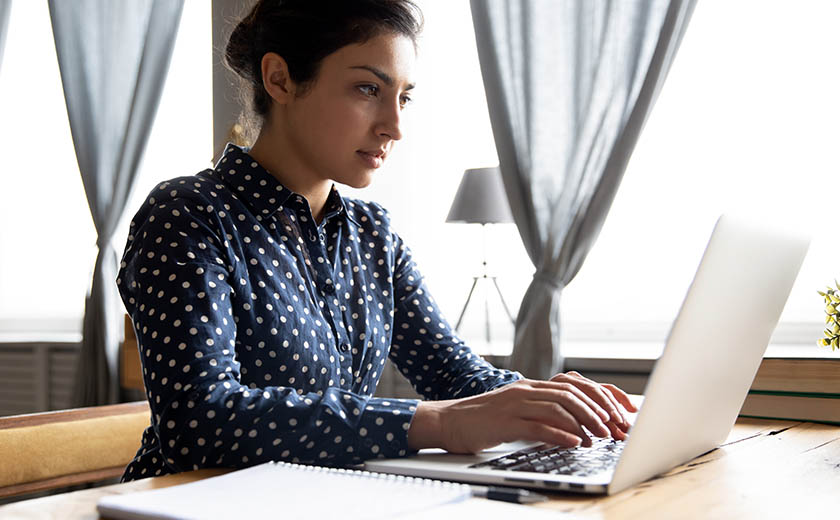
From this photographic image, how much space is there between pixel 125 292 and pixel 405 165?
207 centimetres

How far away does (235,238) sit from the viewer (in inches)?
49.8

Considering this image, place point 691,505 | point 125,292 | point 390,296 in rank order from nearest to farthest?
point 691,505 → point 125,292 → point 390,296

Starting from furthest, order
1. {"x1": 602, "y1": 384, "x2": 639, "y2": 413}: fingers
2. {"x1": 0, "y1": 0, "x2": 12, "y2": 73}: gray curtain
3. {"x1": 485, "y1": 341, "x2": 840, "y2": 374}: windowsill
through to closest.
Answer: {"x1": 0, "y1": 0, "x2": 12, "y2": 73}: gray curtain < {"x1": 485, "y1": 341, "x2": 840, "y2": 374}: windowsill < {"x1": 602, "y1": 384, "x2": 639, "y2": 413}: fingers

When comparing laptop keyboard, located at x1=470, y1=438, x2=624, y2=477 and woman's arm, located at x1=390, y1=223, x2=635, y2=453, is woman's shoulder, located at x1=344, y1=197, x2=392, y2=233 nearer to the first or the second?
woman's arm, located at x1=390, y1=223, x2=635, y2=453

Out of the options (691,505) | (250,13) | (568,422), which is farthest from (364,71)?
(691,505)

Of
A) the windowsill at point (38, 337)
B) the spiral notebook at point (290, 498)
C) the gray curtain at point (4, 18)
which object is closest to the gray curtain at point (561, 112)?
the spiral notebook at point (290, 498)

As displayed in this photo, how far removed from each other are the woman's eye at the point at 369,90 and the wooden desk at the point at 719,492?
2.24 ft

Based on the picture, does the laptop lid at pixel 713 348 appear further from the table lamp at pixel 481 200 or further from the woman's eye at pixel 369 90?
the table lamp at pixel 481 200

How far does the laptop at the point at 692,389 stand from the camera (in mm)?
775

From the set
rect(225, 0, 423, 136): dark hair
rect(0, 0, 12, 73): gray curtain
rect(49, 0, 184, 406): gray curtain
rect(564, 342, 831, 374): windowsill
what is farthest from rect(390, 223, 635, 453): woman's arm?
rect(0, 0, 12, 73): gray curtain

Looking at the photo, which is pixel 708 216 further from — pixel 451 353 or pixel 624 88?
pixel 451 353

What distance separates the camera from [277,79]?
4.83 feet

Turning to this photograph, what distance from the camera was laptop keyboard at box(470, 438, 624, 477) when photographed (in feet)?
2.81

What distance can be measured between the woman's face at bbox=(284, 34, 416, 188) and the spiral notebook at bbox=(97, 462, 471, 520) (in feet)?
2.24
